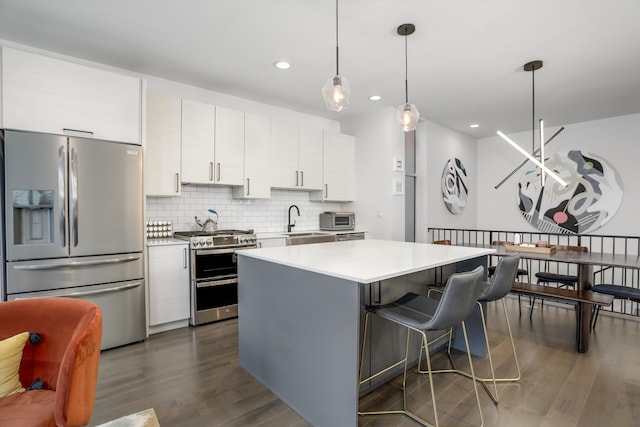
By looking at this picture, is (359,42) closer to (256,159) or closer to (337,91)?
(337,91)

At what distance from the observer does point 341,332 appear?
174 cm

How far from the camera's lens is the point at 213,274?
11.8ft

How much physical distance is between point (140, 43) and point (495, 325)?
4473mm

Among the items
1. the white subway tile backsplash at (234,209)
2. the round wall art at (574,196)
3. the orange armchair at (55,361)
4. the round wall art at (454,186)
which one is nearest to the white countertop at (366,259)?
the orange armchair at (55,361)

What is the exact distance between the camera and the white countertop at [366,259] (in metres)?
1.74

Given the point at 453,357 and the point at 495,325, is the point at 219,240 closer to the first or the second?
the point at 453,357

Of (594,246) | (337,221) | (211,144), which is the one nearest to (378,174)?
(337,221)

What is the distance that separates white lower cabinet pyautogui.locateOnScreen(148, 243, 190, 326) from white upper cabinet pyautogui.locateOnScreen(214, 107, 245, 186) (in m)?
0.97

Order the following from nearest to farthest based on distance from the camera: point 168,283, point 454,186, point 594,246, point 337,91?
point 337,91 < point 168,283 < point 594,246 < point 454,186

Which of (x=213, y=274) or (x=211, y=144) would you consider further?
(x=211, y=144)

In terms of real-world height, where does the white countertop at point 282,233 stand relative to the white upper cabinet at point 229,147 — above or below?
below

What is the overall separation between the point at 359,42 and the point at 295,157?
6.39 feet

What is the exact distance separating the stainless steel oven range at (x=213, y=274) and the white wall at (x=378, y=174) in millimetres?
2102

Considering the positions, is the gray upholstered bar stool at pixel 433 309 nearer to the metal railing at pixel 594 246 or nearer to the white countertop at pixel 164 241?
the white countertop at pixel 164 241
